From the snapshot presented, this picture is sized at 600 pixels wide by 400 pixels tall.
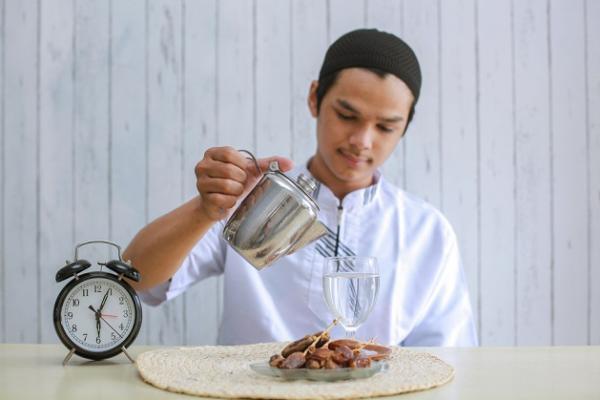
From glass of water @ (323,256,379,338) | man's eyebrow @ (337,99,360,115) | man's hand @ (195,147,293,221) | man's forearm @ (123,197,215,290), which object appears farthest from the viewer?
man's eyebrow @ (337,99,360,115)

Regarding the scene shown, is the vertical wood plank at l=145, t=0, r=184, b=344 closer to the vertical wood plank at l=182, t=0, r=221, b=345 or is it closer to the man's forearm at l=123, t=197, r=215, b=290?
the vertical wood plank at l=182, t=0, r=221, b=345

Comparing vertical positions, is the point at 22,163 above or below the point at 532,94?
below

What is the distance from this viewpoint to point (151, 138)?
7.83 ft

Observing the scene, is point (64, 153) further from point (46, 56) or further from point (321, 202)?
point (321, 202)

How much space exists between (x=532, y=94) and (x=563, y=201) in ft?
1.10

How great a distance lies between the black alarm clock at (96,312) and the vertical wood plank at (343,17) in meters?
1.32

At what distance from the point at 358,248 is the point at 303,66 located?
26.9 inches

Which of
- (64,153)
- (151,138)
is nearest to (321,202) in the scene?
(151,138)

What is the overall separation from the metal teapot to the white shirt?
0.61m

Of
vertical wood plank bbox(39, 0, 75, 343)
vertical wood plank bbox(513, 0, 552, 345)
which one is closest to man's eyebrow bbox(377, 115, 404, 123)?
vertical wood plank bbox(513, 0, 552, 345)

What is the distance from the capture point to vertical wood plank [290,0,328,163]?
7.91 ft

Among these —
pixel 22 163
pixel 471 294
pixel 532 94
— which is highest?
pixel 532 94

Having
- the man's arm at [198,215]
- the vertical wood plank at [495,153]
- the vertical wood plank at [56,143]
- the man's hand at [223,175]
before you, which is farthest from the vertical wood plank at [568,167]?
the vertical wood plank at [56,143]

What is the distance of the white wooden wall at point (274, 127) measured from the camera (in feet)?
7.80
